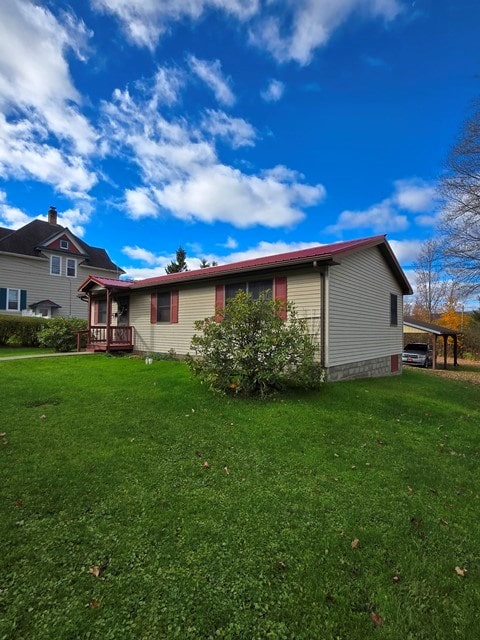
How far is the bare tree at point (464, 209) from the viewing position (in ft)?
51.2

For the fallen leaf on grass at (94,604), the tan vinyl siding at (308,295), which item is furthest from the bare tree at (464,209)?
the fallen leaf on grass at (94,604)

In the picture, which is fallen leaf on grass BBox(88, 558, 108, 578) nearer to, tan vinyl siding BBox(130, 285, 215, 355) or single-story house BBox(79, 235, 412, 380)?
single-story house BBox(79, 235, 412, 380)

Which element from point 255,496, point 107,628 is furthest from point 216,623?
point 255,496

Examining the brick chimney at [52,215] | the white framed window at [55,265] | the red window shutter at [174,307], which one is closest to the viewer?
the red window shutter at [174,307]

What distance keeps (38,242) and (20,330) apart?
10.7 m

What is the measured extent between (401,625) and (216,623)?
1139 mm

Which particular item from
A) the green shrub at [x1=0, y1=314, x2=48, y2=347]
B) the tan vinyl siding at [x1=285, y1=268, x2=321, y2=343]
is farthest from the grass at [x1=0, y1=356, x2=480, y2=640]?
the green shrub at [x1=0, y1=314, x2=48, y2=347]

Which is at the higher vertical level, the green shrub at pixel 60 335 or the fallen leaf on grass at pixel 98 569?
the green shrub at pixel 60 335

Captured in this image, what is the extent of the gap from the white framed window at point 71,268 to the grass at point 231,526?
21.4m

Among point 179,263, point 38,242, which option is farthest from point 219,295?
point 179,263

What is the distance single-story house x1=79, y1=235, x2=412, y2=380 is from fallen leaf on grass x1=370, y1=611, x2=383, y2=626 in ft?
24.2

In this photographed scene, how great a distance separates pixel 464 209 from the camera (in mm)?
16312

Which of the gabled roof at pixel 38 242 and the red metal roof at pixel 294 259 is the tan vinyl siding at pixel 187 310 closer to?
the red metal roof at pixel 294 259

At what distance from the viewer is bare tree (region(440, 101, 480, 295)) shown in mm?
15617
